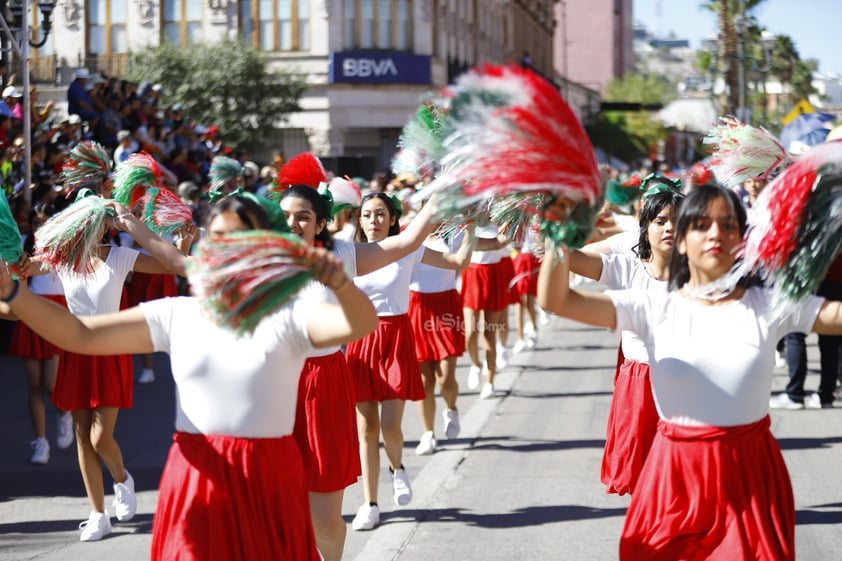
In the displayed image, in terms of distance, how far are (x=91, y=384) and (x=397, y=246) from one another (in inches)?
118

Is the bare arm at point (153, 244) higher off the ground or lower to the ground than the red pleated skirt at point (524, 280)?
higher

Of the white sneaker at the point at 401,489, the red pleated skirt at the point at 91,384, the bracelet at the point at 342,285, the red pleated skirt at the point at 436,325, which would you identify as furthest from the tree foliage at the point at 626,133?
the bracelet at the point at 342,285

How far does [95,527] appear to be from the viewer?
7.34m

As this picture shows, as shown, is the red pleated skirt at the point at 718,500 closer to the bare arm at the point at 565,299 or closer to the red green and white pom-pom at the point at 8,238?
the bare arm at the point at 565,299

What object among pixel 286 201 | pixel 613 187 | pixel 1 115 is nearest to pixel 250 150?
pixel 1 115

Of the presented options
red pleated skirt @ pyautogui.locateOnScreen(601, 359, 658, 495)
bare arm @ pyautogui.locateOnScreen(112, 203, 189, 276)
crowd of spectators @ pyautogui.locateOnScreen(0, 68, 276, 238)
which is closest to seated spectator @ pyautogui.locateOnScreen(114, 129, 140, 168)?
crowd of spectators @ pyautogui.locateOnScreen(0, 68, 276, 238)

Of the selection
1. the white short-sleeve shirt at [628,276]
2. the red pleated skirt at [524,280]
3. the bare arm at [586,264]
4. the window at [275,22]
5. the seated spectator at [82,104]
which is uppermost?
the window at [275,22]

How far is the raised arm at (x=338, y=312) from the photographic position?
357 centimetres

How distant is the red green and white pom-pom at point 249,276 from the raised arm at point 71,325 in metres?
0.53

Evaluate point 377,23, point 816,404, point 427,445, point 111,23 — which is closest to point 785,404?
point 816,404

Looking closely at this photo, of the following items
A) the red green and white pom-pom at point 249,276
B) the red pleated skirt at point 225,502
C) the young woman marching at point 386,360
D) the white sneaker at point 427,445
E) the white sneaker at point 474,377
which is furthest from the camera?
the white sneaker at point 474,377

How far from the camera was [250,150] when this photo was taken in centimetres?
3981

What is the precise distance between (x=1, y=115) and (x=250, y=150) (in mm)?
25409

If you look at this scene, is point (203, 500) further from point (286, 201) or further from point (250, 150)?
point (250, 150)
